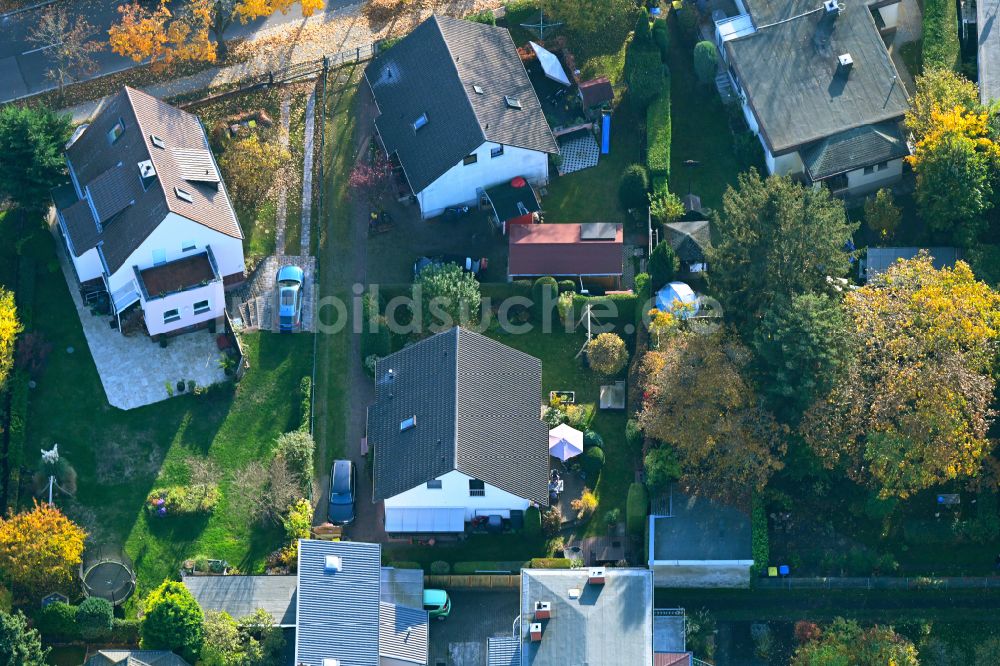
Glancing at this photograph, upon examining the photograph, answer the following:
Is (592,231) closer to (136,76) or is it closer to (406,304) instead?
(406,304)

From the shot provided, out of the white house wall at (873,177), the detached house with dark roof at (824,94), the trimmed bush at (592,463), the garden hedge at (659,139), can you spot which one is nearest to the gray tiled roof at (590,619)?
the trimmed bush at (592,463)

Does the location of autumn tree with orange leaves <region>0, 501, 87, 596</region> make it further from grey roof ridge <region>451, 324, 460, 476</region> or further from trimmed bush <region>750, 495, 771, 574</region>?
trimmed bush <region>750, 495, 771, 574</region>

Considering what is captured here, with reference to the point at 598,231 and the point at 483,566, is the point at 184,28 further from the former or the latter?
the point at 483,566

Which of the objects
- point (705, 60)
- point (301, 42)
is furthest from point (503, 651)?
point (301, 42)

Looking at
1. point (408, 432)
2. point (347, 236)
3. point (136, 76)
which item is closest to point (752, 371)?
point (408, 432)

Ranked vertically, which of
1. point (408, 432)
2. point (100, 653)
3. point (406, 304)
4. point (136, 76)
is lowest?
point (100, 653)

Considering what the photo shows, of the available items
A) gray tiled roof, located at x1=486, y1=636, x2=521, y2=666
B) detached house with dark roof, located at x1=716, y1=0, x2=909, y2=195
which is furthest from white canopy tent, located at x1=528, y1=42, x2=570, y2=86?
gray tiled roof, located at x1=486, y1=636, x2=521, y2=666
